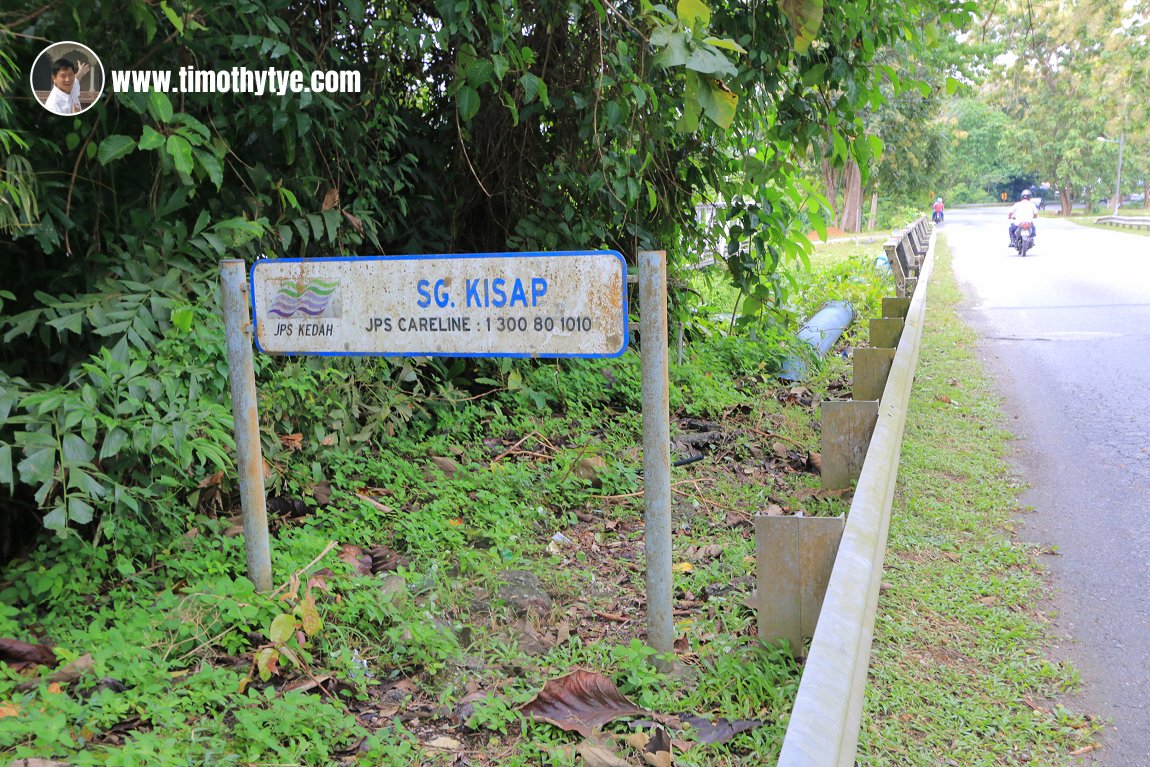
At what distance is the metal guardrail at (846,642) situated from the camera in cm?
186

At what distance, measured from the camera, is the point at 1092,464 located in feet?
19.5

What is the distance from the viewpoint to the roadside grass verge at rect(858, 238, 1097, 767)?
9.76 ft

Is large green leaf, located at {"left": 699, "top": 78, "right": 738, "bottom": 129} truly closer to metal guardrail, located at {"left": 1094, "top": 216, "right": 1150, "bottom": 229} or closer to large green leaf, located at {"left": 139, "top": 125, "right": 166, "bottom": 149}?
large green leaf, located at {"left": 139, "top": 125, "right": 166, "bottom": 149}

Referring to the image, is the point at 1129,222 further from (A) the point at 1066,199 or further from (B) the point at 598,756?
(B) the point at 598,756

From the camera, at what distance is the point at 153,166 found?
417 centimetres

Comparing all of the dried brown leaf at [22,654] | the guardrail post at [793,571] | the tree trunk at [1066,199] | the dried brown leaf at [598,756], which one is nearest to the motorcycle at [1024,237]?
the guardrail post at [793,571]

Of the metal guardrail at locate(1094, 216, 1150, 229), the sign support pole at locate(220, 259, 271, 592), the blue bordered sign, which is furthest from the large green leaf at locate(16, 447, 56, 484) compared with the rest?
the metal guardrail at locate(1094, 216, 1150, 229)

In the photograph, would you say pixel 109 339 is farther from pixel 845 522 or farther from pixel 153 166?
pixel 845 522

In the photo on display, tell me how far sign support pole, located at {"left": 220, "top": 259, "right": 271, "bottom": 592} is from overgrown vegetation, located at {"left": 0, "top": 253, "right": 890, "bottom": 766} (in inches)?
5.0

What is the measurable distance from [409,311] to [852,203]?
36673mm

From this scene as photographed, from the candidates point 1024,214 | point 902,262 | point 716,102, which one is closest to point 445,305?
point 716,102

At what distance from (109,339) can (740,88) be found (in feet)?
10.7

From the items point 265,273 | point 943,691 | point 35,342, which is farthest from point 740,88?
point 35,342

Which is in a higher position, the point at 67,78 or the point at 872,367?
the point at 67,78
